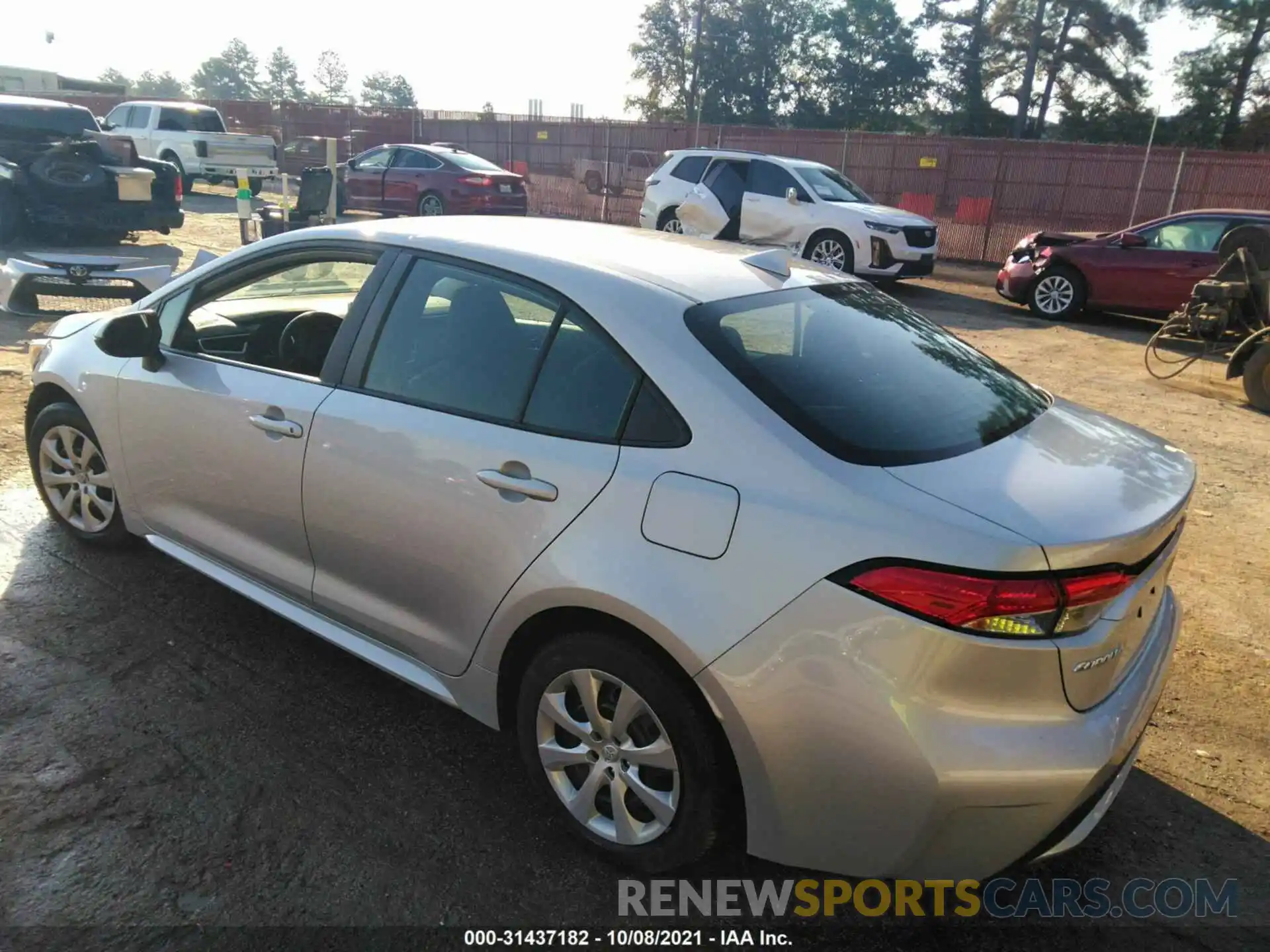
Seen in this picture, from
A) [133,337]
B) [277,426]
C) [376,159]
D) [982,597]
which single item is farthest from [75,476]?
[376,159]

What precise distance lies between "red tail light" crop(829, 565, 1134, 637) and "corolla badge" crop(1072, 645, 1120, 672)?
3.1 inches

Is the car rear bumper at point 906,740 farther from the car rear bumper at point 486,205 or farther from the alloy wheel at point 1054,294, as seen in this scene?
the car rear bumper at point 486,205

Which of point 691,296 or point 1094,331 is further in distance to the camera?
point 1094,331

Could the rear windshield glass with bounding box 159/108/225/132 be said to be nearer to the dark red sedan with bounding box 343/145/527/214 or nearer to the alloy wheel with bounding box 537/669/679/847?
the dark red sedan with bounding box 343/145/527/214

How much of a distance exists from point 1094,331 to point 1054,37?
37.3 m

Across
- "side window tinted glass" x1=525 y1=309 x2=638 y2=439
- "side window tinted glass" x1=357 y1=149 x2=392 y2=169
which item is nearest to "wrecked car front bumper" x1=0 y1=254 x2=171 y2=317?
"side window tinted glass" x1=525 y1=309 x2=638 y2=439

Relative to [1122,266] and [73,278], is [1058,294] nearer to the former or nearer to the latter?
[1122,266]

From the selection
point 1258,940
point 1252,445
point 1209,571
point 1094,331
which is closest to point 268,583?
point 1258,940

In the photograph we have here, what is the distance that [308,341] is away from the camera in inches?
133

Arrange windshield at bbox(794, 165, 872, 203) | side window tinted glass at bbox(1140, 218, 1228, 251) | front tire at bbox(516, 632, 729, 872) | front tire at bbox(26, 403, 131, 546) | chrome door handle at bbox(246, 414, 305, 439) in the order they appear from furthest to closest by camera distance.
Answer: windshield at bbox(794, 165, 872, 203) < side window tinted glass at bbox(1140, 218, 1228, 251) < front tire at bbox(26, 403, 131, 546) < chrome door handle at bbox(246, 414, 305, 439) < front tire at bbox(516, 632, 729, 872)

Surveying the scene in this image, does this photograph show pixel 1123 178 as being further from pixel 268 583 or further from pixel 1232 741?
pixel 268 583

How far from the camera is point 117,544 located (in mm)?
4043

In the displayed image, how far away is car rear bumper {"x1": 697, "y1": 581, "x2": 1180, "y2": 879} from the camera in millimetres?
1933

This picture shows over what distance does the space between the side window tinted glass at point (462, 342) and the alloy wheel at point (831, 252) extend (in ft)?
36.4
